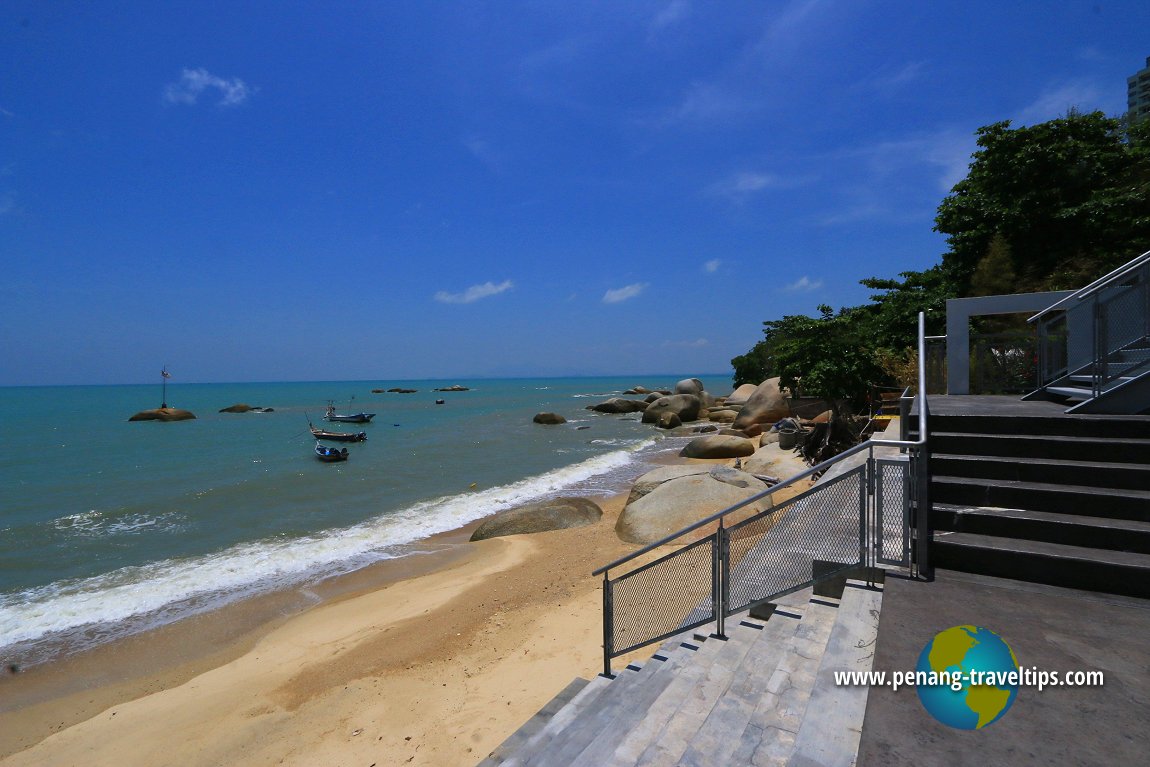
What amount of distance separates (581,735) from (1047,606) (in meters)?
3.68

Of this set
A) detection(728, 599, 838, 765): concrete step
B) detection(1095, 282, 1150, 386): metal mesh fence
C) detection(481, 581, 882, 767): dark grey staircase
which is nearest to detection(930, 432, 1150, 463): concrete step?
detection(1095, 282, 1150, 386): metal mesh fence

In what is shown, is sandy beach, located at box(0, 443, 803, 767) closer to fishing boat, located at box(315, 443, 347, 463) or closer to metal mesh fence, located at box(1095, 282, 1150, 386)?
metal mesh fence, located at box(1095, 282, 1150, 386)

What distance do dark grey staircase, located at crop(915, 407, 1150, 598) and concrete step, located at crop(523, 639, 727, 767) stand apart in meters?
2.33

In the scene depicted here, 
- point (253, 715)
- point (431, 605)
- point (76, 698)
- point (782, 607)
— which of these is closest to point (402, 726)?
point (253, 715)

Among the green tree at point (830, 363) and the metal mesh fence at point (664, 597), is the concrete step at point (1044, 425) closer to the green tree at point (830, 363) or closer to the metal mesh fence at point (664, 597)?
the metal mesh fence at point (664, 597)

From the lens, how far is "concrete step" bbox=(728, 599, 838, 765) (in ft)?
10.1

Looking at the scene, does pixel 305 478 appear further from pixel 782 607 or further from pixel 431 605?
pixel 782 607

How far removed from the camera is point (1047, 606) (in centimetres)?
383

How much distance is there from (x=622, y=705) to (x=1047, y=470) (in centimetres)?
481

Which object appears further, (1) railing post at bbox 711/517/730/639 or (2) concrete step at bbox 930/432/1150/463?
(2) concrete step at bbox 930/432/1150/463

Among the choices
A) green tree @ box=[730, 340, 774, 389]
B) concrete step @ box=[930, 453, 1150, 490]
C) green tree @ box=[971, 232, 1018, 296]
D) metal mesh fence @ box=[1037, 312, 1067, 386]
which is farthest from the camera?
green tree @ box=[730, 340, 774, 389]

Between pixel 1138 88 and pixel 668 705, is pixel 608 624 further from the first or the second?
pixel 1138 88

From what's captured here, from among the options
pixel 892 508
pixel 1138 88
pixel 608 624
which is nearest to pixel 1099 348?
pixel 892 508

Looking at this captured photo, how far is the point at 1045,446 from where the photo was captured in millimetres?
5449
